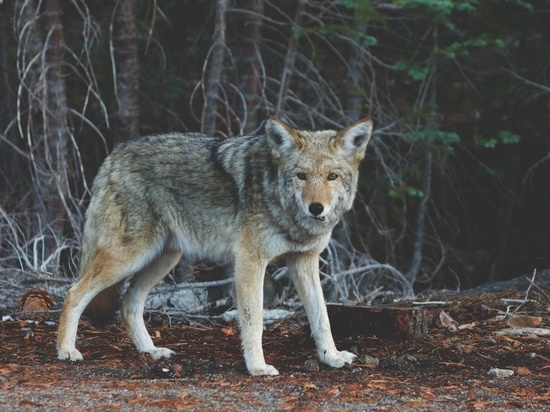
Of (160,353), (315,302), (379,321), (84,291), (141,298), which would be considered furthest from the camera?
(141,298)

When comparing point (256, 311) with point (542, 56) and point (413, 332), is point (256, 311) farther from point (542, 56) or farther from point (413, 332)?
point (542, 56)

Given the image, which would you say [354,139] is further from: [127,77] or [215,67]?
[127,77]

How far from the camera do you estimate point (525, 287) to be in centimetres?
841

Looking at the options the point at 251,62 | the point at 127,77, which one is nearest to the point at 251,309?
the point at 127,77

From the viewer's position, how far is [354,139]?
5.99 meters

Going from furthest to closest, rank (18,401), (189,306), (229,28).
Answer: (229,28)
(189,306)
(18,401)

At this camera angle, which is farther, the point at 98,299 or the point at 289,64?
the point at 289,64

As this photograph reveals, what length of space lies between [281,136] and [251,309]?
48.9 inches

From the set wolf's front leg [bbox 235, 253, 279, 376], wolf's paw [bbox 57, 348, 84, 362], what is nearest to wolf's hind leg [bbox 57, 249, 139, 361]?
wolf's paw [bbox 57, 348, 84, 362]

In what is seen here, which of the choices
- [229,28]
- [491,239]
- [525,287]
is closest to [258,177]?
→ [525,287]

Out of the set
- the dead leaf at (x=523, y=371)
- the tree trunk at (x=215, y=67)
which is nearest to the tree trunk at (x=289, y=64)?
the tree trunk at (x=215, y=67)

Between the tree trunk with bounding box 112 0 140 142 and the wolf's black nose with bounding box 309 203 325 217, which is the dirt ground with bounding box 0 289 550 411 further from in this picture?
the tree trunk with bounding box 112 0 140 142

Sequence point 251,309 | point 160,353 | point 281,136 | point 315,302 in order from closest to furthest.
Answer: point 251,309
point 281,136
point 315,302
point 160,353

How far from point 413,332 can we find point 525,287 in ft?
7.88
